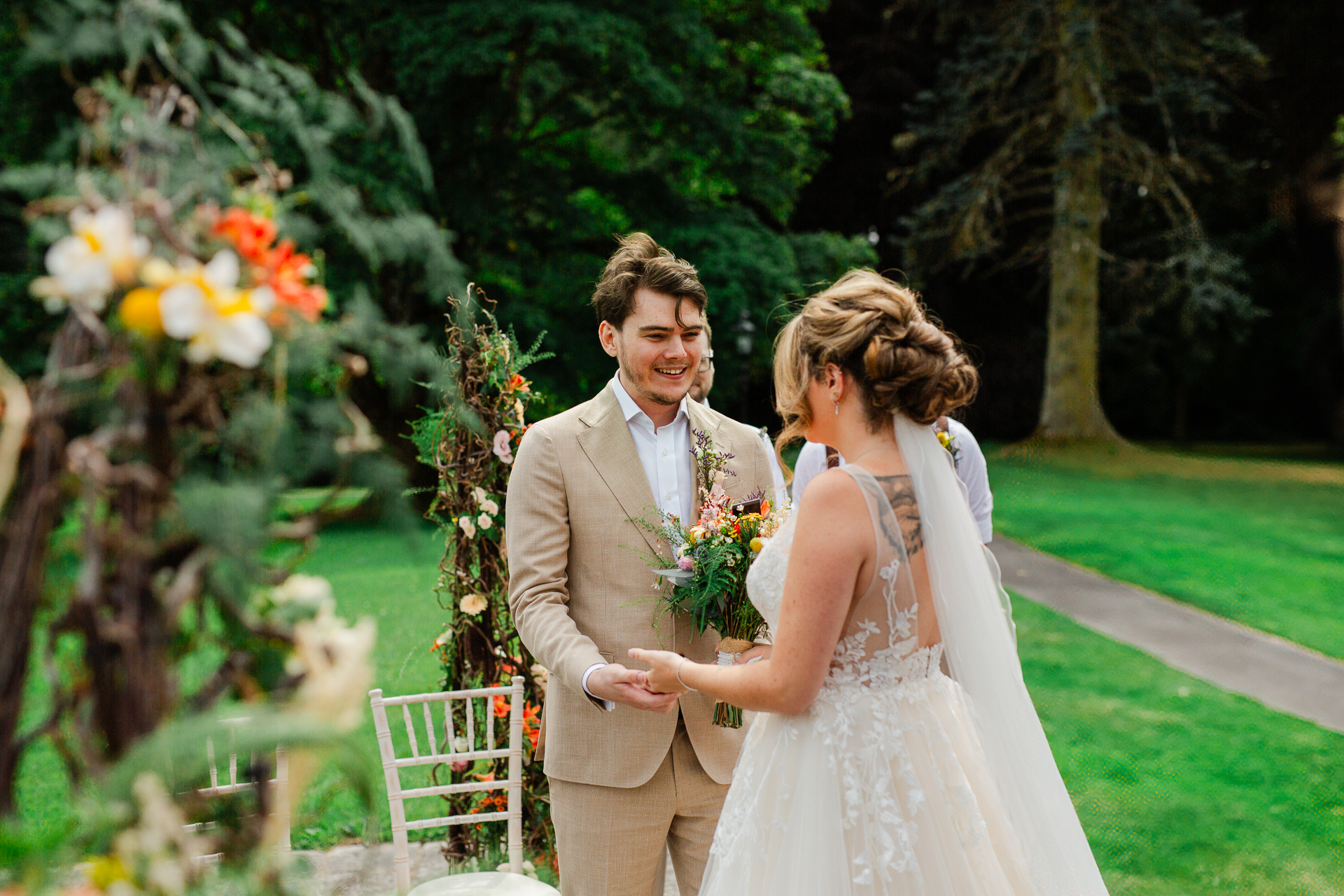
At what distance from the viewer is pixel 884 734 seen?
2195 mm

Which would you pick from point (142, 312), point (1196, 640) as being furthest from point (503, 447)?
point (1196, 640)

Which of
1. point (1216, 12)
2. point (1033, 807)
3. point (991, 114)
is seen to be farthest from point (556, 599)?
point (1216, 12)

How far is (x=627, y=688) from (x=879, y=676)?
648mm

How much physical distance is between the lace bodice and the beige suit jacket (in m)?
0.45

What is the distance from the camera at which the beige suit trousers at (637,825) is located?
8.56 feet

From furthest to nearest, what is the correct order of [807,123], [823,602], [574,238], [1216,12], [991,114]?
1. [1216,12]
2. [991,114]
3. [807,123]
4. [574,238]
5. [823,602]

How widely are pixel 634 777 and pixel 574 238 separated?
1279 centimetres

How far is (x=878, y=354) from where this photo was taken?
84.4 inches

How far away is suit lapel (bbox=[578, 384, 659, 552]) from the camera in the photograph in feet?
8.94

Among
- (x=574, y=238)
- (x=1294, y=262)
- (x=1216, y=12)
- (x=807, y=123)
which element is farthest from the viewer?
(x=1294, y=262)

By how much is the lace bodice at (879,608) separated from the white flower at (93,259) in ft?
5.00

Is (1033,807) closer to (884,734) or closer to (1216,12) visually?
(884,734)

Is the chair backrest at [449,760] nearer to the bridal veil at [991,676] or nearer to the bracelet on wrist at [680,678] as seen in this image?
the bracelet on wrist at [680,678]

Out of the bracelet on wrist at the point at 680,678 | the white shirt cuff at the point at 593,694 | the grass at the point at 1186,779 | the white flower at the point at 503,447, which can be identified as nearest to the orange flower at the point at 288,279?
the bracelet on wrist at the point at 680,678
